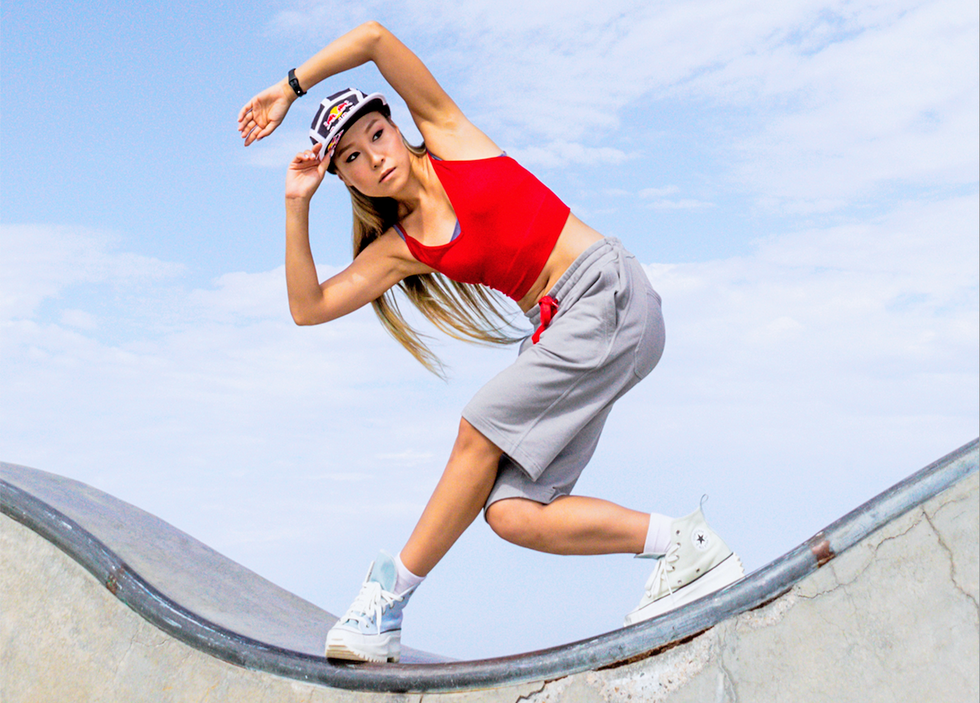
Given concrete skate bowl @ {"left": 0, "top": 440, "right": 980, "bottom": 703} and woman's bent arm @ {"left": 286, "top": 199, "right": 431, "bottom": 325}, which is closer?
concrete skate bowl @ {"left": 0, "top": 440, "right": 980, "bottom": 703}

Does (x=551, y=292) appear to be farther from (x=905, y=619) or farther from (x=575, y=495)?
(x=905, y=619)

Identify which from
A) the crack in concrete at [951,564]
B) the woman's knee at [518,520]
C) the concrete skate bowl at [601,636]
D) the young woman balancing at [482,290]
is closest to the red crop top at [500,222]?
the young woman balancing at [482,290]

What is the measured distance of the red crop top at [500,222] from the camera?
93.3 inches

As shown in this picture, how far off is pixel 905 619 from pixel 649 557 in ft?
2.29

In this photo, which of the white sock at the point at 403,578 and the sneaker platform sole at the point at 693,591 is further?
the white sock at the point at 403,578

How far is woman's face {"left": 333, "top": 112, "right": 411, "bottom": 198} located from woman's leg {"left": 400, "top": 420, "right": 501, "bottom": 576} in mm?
770

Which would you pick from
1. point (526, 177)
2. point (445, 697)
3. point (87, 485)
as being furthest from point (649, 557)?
point (87, 485)

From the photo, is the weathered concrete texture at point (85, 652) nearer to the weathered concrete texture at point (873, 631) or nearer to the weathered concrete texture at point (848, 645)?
the weathered concrete texture at point (848, 645)

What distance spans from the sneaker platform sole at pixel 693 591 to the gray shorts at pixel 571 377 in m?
0.37

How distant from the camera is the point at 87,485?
11.8 feet

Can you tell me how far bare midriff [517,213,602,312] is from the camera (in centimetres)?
237

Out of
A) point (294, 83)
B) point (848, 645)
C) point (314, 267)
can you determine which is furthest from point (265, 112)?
point (848, 645)

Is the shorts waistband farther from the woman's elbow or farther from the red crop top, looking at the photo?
the woman's elbow

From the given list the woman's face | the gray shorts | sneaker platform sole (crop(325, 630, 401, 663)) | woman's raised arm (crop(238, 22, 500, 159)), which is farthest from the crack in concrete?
the woman's face
